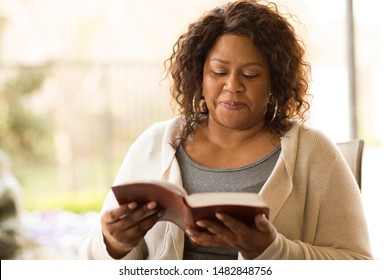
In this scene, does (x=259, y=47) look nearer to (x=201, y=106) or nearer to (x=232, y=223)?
(x=201, y=106)

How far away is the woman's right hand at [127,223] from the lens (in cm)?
137

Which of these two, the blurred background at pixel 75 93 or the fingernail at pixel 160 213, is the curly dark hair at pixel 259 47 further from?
the blurred background at pixel 75 93

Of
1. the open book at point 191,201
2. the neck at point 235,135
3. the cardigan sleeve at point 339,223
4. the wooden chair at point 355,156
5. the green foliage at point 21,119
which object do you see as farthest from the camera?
the green foliage at point 21,119

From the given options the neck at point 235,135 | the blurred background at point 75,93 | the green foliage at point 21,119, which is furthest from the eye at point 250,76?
the green foliage at point 21,119

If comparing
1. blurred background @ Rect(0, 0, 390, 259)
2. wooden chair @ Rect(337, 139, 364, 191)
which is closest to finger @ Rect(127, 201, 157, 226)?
wooden chair @ Rect(337, 139, 364, 191)

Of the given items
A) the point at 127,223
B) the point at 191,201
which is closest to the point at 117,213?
the point at 127,223

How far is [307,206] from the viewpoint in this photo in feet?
5.15

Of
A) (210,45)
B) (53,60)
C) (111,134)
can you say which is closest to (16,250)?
(111,134)

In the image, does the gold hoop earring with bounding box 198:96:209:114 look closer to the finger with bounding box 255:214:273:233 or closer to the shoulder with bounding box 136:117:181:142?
the shoulder with bounding box 136:117:181:142

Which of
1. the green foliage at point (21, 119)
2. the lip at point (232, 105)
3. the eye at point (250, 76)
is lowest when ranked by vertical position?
the green foliage at point (21, 119)

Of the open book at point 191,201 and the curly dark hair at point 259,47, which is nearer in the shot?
the open book at point 191,201

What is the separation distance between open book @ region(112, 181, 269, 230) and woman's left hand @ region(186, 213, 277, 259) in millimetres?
14

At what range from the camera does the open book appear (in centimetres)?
123
